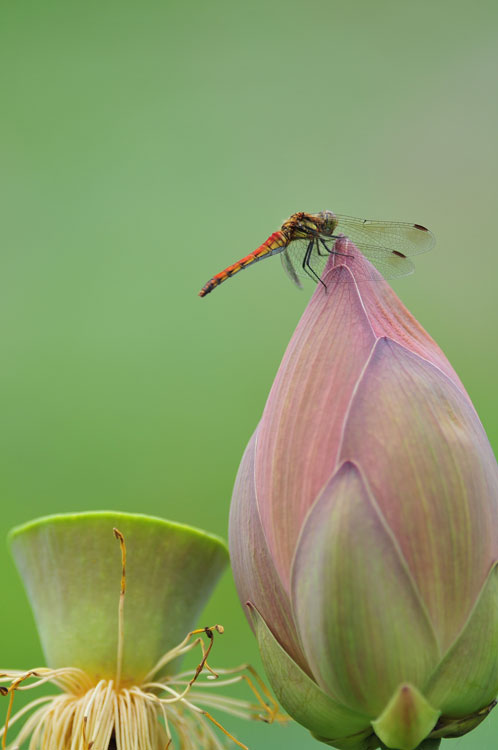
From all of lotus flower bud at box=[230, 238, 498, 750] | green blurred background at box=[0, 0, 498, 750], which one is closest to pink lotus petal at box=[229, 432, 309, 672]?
lotus flower bud at box=[230, 238, 498, 750]

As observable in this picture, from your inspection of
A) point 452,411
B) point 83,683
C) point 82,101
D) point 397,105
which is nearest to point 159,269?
point 82,101

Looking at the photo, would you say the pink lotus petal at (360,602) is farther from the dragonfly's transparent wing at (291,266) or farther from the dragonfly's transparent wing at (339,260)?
the dragonfly's transparent wing at (291,266)

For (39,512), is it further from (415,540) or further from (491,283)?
(415,540)

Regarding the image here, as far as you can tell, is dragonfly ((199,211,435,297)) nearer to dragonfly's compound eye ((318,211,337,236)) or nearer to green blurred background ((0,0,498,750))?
dragonfly's compound eye ((318,211,337,236))

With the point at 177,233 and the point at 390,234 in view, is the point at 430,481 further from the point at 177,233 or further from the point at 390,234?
the point at 177,233

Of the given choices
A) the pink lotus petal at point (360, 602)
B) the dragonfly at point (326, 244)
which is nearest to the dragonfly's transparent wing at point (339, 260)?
the dragonfly at point (326, 244)

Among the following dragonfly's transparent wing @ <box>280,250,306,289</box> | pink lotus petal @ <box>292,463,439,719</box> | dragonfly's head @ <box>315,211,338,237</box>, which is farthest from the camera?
dragonfly's transparent wing @ <box>280,250,306,289</box>
